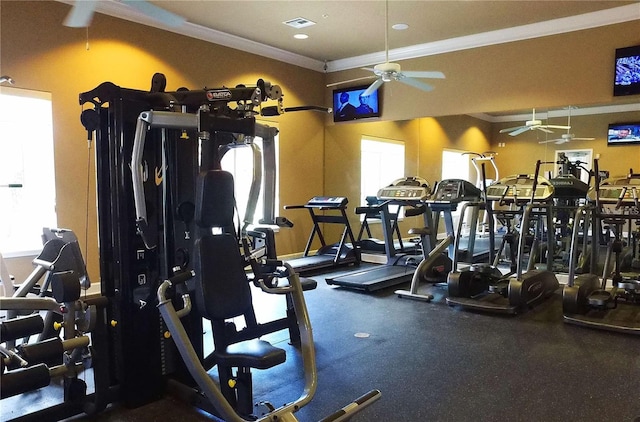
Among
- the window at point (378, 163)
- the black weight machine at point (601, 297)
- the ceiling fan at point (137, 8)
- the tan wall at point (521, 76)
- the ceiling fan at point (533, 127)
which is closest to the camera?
the ceiling fan at point (137, 8)

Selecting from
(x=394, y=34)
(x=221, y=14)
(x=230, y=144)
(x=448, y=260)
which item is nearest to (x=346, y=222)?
(x=448, y=260)

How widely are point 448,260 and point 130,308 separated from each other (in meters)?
4.35

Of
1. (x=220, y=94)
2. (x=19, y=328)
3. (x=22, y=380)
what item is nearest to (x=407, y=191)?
(x=220, y=94)

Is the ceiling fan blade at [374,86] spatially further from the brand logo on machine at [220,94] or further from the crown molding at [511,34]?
the brand logo on machine at [220,94]

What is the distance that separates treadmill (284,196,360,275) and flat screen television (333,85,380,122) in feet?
4.69

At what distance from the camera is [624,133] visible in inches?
241

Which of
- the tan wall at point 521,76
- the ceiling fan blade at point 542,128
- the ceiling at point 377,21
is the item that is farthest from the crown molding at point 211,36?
the ceiling fan blade at point 542,128

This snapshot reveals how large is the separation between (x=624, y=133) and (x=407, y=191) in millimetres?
2918

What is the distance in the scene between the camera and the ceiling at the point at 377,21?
5.53m

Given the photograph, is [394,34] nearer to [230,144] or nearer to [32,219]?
[230,144]

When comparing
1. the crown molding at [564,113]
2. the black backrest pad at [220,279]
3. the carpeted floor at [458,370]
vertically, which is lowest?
the carpeted floor at [458,370]

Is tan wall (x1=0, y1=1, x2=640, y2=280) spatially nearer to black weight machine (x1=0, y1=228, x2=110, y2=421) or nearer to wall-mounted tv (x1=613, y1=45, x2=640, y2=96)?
wall-mounted tv (x1=613, y1=45, x2=640, y2=96)

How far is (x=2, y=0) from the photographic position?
476 centimetres

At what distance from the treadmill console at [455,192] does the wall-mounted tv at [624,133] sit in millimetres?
2036
